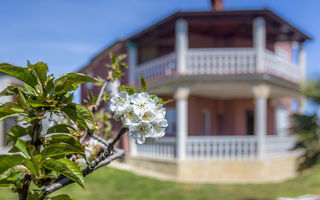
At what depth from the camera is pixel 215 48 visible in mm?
11344

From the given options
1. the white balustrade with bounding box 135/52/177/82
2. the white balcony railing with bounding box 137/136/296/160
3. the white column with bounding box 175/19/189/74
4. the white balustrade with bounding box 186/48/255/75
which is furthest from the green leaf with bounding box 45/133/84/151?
the white balustrade with bounding box 135/52/177/82

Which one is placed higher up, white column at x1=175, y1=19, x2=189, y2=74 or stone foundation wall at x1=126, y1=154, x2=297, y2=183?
white column at x1=175, y1=19, x2=189, y2=74

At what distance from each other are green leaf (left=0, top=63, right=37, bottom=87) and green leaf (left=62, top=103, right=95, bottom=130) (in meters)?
0.14

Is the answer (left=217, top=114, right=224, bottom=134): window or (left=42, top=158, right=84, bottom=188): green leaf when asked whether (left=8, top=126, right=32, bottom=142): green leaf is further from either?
(left=217, top=114, right=224, bottom=134): window

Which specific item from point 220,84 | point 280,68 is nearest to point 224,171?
point 220,84

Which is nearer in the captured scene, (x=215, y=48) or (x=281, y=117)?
(x=215, y=48)

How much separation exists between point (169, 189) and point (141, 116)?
8045mm

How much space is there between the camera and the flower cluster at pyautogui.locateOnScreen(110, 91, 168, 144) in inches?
40.5

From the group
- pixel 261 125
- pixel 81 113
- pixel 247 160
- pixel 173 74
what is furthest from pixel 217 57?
pixel 81 113

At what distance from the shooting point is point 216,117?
14.7 m

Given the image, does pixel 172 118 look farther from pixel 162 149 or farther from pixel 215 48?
pixel 215 48

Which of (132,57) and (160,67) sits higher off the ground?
(132,57)

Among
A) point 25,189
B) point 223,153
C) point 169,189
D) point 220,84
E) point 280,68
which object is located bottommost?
point 169,189

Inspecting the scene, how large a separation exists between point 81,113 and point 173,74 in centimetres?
926
